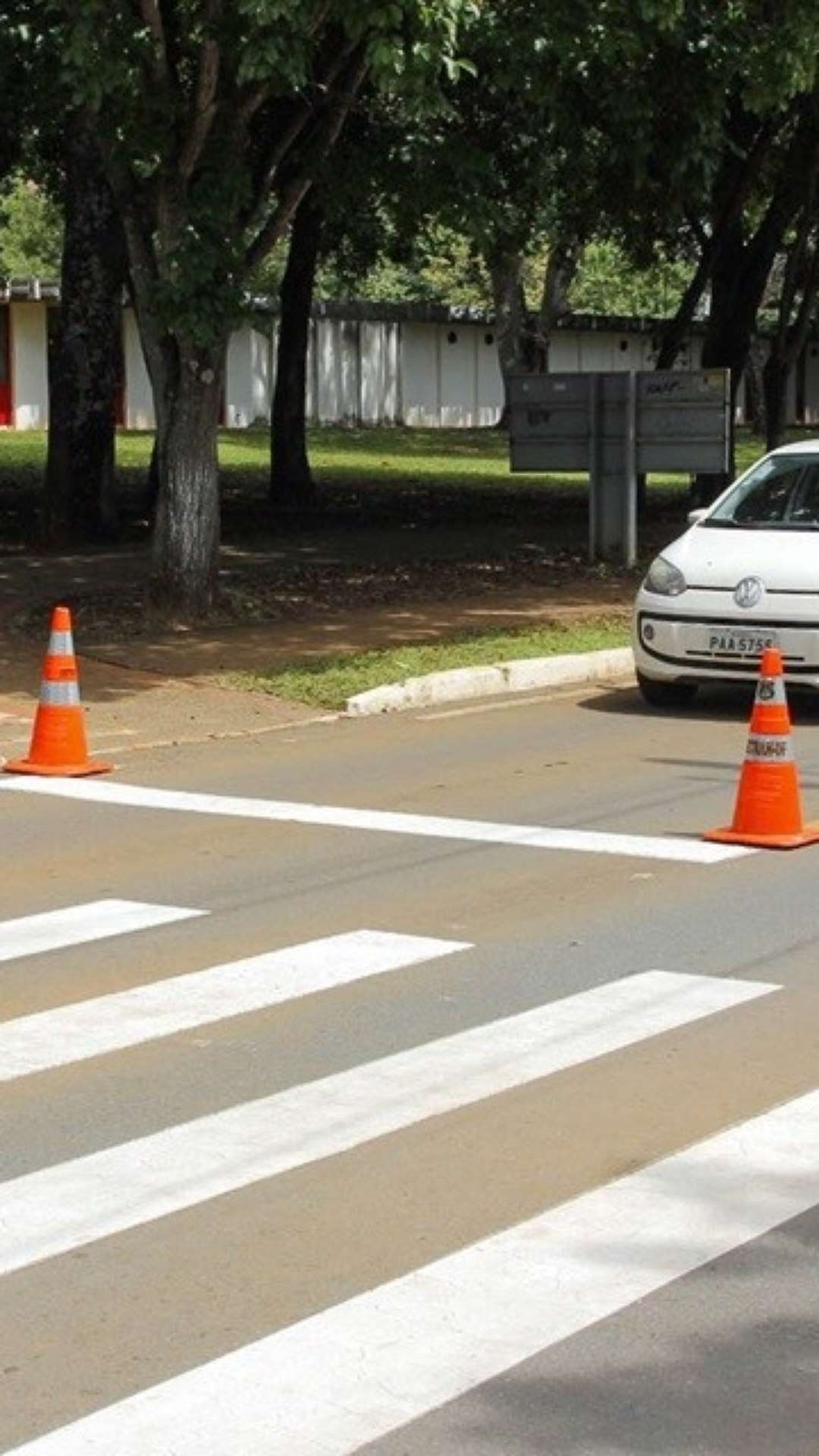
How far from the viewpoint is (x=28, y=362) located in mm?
55562

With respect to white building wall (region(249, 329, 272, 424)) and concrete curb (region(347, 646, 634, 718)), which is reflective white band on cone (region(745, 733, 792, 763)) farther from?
white building wall (region(249, 329, 272, 424))

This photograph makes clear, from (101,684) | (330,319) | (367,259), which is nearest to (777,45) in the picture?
(101,684)

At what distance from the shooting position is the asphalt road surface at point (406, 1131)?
15.8 ft

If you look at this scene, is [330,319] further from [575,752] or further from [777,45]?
[575,752]

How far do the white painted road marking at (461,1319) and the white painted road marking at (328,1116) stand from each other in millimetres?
766

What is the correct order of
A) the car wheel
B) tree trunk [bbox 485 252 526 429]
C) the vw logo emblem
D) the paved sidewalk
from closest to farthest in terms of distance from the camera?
the vw logo emblem
the paved sidewalk
the car wheel
tree trunk [bbox 485 252 526 429]

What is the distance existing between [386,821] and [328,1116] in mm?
4744

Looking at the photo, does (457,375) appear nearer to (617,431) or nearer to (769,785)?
(617,431)

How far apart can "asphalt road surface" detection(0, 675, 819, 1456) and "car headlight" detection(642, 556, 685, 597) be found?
319 cm

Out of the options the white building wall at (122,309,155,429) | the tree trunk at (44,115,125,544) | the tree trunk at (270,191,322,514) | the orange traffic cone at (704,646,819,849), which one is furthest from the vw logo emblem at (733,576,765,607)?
the white building wall at (122,309,155,429)

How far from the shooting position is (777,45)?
18656mm

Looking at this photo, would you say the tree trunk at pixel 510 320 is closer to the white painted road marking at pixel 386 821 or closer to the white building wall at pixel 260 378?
the white building wall at pixel 260 378

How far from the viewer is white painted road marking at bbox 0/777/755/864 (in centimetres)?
1073

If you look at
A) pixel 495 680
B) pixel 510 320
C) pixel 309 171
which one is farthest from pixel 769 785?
pixel 510 320
